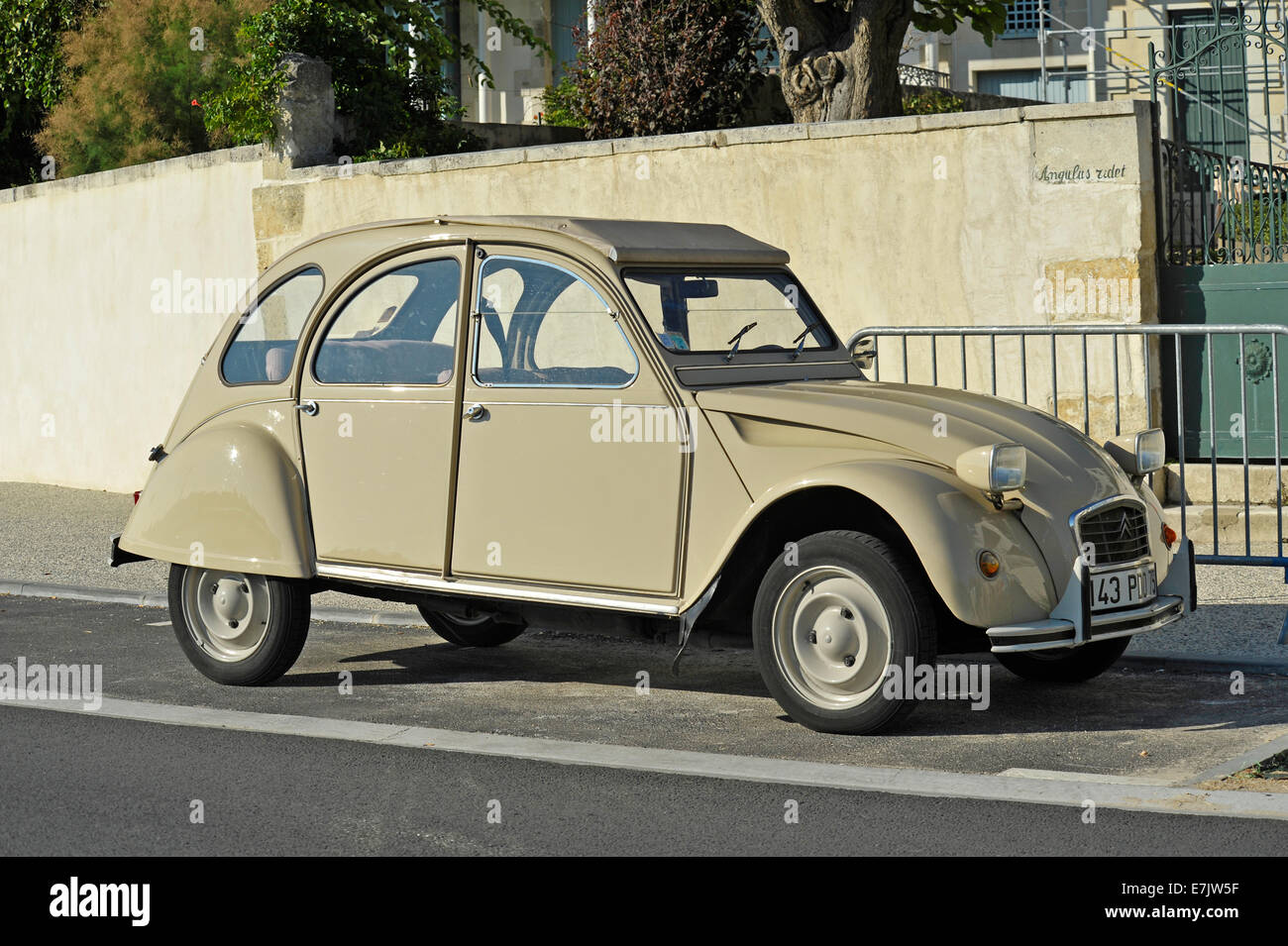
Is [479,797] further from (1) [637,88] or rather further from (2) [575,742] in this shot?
(1) [637,88]

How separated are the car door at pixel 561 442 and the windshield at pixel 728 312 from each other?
0.66 feet

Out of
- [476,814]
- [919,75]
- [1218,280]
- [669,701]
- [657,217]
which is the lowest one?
[476,814]

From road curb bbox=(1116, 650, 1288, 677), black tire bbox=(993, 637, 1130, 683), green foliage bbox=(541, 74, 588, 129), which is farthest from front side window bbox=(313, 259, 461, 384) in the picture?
green foliage bbox=(541, 74, 588, 129)

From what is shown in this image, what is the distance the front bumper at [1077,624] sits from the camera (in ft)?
19.9

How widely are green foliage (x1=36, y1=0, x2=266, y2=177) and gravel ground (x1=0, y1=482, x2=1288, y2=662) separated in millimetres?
3860

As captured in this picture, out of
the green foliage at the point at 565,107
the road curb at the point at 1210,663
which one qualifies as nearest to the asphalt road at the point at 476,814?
the road curb at the point at 1210,663

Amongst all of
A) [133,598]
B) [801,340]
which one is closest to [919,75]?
[133,598]

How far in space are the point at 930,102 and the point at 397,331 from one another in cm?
1300

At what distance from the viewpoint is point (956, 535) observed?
238 inches

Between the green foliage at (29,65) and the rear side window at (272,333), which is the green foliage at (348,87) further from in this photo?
the rear side window at (272,333)

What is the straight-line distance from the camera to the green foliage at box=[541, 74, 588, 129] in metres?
18.6

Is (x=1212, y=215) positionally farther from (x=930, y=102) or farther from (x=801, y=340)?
(x=930, y=102)

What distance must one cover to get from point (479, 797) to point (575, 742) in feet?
2.75

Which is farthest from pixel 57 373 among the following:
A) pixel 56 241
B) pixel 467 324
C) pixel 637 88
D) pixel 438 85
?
pixel 467 324
